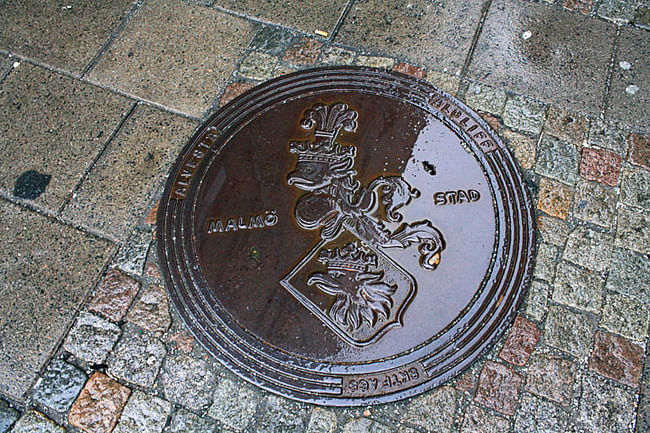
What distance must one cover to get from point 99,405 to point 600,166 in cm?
273

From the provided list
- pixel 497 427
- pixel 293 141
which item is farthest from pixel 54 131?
pixel 497 427

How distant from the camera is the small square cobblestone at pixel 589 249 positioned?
258 centimetres

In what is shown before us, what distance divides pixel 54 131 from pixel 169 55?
31.5 inches

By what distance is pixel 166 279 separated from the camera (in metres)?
2.60

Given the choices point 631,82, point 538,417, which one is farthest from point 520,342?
point 631,82

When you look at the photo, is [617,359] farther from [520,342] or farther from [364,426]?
[364,426]

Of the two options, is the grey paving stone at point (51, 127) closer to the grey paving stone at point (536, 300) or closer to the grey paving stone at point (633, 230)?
the grey paving stone at point (536, 300)

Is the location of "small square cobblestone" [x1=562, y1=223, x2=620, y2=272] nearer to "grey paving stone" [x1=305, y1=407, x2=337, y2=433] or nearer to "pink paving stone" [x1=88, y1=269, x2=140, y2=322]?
"grey paving stone" [x1=305, y1=407, x2=337, y2=433]

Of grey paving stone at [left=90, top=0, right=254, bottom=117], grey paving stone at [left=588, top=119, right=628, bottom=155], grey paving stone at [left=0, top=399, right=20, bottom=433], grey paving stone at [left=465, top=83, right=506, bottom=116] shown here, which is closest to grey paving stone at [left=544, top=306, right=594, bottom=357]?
grey paving stone at [left=588, top=119, right=628, bottom=155]

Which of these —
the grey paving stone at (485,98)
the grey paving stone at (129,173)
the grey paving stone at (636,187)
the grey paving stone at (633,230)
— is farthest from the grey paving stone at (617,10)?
the grey paving stone at (129,173)

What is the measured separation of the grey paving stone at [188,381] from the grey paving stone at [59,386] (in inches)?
A: 15.6

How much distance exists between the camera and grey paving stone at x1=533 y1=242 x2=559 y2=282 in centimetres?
256

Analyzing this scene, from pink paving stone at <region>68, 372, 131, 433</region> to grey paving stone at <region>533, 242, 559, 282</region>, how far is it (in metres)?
1.99

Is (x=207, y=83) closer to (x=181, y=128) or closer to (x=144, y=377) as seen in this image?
(x=181, y=128)
